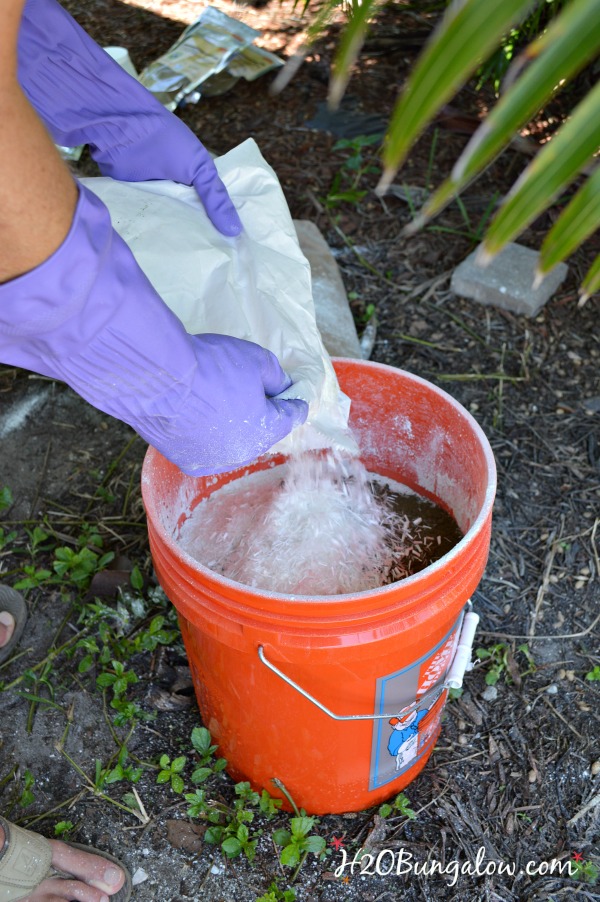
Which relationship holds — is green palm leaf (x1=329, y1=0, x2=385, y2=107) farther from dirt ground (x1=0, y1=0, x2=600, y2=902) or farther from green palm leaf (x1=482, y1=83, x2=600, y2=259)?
dirt ground (x1=0, y1=0, x2=600, y2=902)

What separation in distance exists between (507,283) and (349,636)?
142cm

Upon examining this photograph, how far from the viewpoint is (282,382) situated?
3.87ft

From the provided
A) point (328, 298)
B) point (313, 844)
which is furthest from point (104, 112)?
point (313, 844)

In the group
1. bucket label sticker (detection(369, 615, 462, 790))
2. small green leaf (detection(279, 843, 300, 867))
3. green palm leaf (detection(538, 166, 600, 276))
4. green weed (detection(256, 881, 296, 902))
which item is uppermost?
green palm leaf (detection(538, 166, 600, 276))

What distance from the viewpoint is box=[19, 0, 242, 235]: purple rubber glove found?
47.5 inches

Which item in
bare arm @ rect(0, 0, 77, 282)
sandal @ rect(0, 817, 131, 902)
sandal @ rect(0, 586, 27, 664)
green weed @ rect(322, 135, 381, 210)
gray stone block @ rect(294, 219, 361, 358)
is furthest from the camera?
green weed @ rect(322, 135, 381, 210)

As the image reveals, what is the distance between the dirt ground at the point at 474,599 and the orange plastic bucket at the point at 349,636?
0.39 feet

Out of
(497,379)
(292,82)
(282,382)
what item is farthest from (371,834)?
(292,82)

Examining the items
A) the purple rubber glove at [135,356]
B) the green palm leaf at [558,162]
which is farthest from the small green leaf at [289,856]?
the green palm leaf at [558,162]

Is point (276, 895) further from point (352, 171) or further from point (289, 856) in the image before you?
point (352, 171)

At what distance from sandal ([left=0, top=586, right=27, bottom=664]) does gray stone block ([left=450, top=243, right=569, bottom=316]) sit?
4.38ft

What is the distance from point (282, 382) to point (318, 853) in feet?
2.45

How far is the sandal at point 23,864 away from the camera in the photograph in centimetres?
119

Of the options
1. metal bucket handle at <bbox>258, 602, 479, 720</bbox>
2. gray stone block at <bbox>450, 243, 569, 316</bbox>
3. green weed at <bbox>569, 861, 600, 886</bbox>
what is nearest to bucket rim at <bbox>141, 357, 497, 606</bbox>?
metal bucket handle at <bbox>258, 602, 479, 720</bbox>
